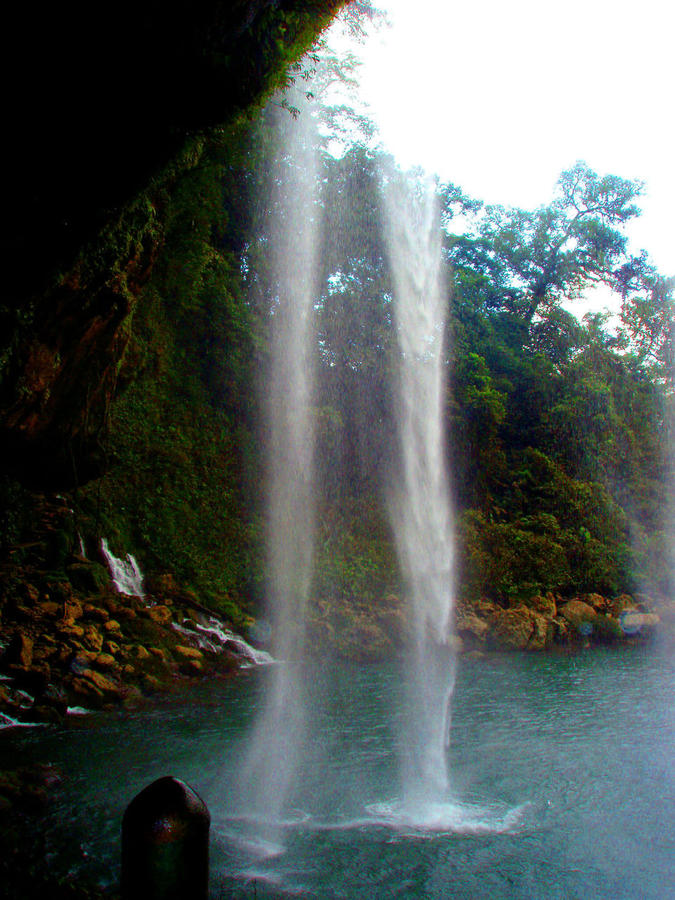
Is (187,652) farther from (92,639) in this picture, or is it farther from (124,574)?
(124,574)

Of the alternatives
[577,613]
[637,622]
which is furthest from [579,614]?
[637,622]

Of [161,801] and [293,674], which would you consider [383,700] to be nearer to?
[293,674]

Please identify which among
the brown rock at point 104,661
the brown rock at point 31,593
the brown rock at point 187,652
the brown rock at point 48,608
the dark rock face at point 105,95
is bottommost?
the brown rock at point 187,652

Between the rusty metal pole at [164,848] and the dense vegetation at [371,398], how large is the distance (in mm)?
11680

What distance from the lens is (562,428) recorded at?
2739 cm

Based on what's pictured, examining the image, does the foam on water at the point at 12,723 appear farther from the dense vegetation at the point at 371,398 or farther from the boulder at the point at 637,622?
the boulder at the point at 637,622

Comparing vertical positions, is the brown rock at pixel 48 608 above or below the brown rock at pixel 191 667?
above

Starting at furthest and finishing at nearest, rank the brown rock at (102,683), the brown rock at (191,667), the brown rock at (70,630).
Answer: the brown rock at (191,667) < the brown rock at (70,630) < the brown rock at (102,683)

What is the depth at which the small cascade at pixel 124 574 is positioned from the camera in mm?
13836

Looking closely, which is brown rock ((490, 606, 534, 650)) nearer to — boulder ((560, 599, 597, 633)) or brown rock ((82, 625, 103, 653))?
boulder ((560, 599, 597, 633))

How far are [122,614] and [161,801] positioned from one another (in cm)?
1008

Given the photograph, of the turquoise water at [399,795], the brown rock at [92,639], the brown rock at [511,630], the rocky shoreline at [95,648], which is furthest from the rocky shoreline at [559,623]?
the brown rock at [92,639]

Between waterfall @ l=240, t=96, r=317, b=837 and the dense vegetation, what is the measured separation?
48 cm

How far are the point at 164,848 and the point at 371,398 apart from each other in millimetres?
20378
